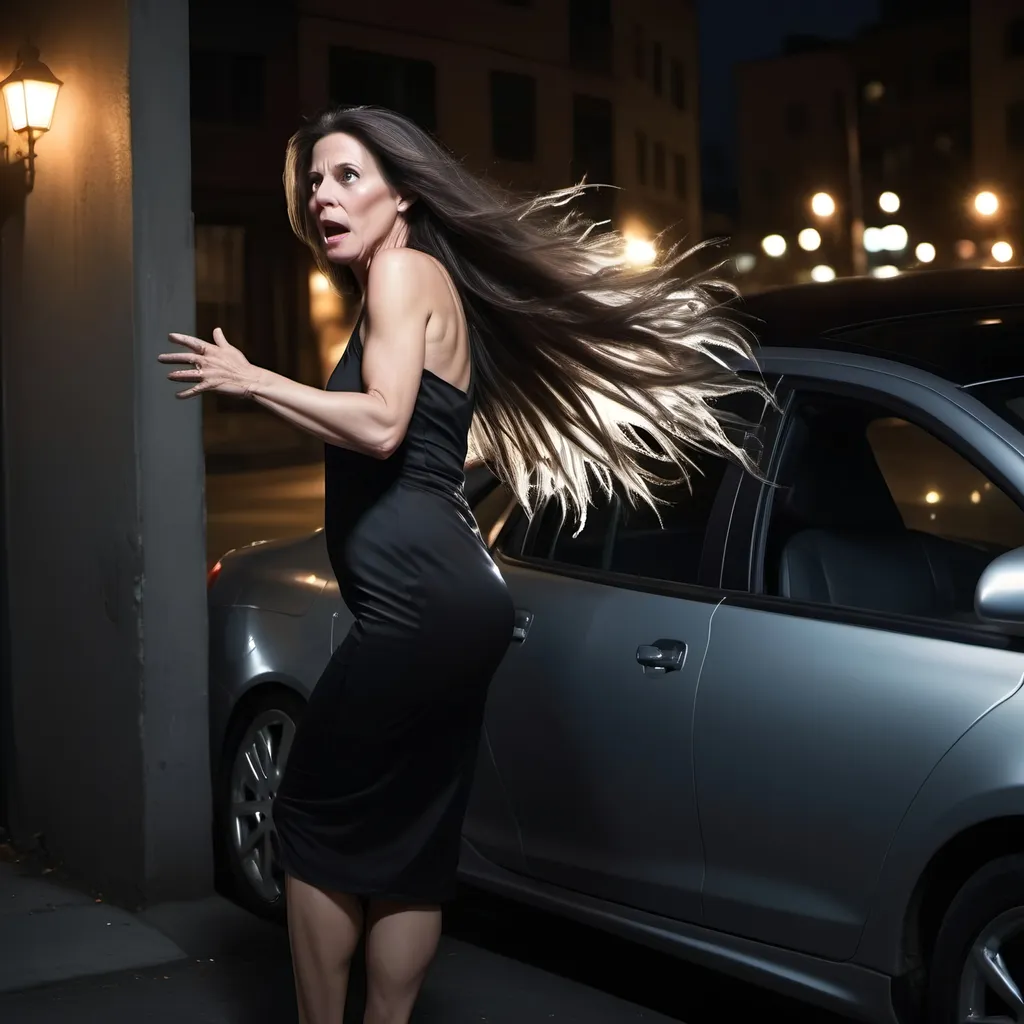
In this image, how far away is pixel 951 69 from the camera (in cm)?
7856

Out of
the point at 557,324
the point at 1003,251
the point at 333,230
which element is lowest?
the point at 557,324

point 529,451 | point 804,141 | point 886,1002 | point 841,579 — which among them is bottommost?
point 886,1002

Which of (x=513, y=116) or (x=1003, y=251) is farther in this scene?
(x=1003, y=251)

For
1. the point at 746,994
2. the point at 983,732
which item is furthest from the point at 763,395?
the point at 746,994

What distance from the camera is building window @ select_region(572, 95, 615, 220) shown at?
3086cm

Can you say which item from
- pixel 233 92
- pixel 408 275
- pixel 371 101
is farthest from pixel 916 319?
pixel 233 92

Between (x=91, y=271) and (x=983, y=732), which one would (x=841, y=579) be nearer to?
(x=983, y=732)

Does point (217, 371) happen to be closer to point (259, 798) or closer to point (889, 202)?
point (259, 798)

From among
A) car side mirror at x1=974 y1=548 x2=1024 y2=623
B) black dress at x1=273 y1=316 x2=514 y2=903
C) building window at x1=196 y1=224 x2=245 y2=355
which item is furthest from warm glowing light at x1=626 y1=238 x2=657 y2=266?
building window at x1=196 y1=224 x2=245 y2=355

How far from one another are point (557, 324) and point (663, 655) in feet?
2.58

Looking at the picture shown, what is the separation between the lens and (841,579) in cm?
389

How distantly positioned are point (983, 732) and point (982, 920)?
1.11 feet

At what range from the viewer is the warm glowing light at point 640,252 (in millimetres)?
3878

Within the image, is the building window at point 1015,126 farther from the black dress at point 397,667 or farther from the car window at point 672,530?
the black dress at point 397,667
